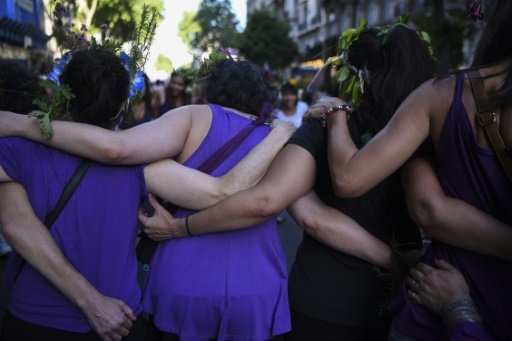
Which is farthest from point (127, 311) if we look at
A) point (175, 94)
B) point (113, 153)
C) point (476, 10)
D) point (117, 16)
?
point (175, 94)

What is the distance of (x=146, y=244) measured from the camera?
1.99m

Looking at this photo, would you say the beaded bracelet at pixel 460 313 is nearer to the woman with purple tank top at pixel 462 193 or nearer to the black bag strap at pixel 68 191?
the woman with purple tank top at pixel 462 193

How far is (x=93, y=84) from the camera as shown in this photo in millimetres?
1718

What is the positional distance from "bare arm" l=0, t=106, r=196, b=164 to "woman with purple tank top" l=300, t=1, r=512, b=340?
72cm

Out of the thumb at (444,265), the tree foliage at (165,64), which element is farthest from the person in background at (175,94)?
the thumb at (444,265)

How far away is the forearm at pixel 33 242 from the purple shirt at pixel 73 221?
0.12 ft

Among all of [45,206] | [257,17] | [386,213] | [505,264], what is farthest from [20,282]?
[257,17]

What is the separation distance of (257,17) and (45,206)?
133 feet

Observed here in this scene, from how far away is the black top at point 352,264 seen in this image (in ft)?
6.10

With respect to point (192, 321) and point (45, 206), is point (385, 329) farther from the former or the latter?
point (45, 206)

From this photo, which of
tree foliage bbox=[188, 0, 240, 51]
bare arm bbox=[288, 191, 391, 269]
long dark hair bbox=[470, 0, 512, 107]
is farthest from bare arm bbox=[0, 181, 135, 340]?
tree foliage bbox=[188, 0, 240, 51]

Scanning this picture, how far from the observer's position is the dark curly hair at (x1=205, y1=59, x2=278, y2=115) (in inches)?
81.8

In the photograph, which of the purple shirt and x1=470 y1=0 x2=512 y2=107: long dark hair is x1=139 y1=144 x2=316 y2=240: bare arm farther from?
x1=470 y1=0 x2=512 y2=107: long dark hair

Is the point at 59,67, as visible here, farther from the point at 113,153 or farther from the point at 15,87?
the point at 113,153
